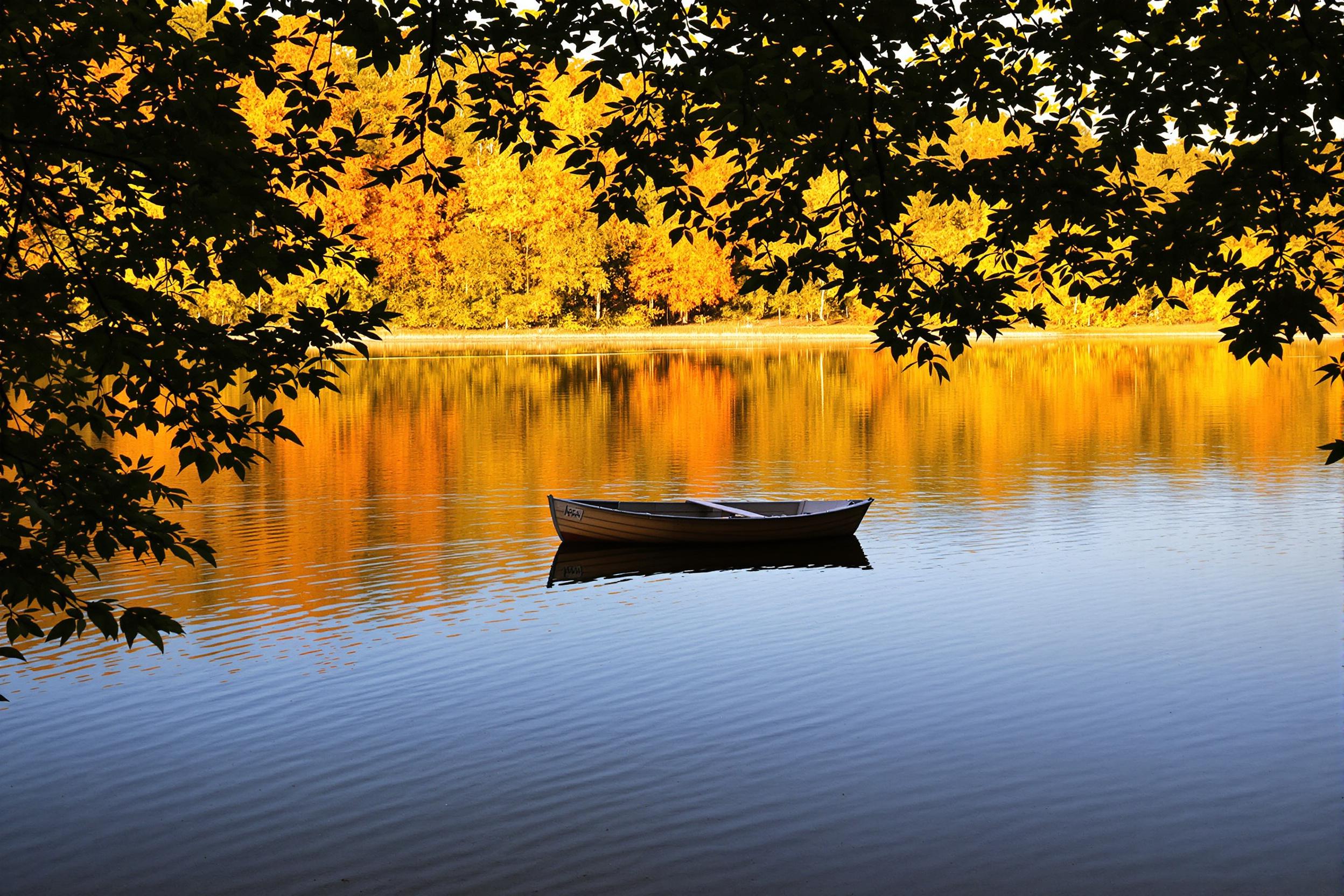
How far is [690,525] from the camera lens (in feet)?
88.7

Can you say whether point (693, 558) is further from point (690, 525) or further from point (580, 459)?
point (580, 459)

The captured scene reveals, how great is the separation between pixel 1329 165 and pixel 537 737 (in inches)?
377

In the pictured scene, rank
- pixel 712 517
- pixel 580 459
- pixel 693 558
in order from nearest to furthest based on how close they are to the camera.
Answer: pixel 693 558
pixel 712 517
pixel 580 459

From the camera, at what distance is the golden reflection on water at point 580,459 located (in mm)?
22719

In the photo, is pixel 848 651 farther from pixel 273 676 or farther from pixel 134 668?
pixel 134 668

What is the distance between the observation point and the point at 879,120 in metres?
10.8

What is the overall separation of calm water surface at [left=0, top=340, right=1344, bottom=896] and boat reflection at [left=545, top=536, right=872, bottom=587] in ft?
0.59

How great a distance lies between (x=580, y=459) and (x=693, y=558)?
580 inches

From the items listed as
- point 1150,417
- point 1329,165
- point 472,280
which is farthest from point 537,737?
point 472,280

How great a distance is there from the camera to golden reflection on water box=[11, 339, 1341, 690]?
22719mm

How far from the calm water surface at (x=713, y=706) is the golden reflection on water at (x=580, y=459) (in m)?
0.21

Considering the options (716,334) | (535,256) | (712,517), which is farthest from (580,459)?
(716,334)

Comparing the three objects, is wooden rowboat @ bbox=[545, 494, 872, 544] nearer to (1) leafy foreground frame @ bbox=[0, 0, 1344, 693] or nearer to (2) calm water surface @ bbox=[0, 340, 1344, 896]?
(2) calm water surface @ bbox=[0, 340, 1344, 896]

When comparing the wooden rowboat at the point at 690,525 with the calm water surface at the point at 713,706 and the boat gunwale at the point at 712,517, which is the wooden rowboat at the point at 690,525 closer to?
the boat gunwale at the point at 712,517
